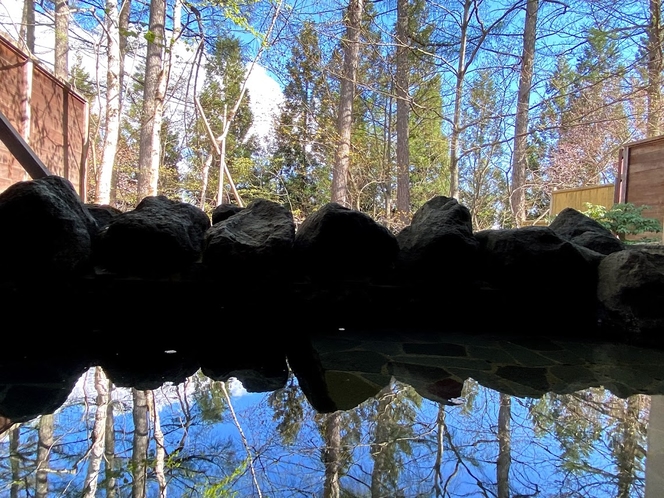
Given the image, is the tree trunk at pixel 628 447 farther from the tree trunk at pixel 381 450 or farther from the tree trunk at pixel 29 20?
the tree trunk at pixel 29 20

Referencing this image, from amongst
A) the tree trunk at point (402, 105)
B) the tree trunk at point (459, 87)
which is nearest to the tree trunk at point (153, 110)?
the tree trunk at point (402, 105)

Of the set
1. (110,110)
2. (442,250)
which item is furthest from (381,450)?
(110,110)

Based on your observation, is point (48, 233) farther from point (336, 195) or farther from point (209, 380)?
point (336, 195)

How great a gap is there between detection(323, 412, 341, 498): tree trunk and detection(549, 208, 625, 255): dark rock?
1.96 meters

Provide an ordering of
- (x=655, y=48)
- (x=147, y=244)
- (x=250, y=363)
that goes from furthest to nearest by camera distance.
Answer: (x=655, y=48) → (x=147, y=244) → (x=250, y=363)

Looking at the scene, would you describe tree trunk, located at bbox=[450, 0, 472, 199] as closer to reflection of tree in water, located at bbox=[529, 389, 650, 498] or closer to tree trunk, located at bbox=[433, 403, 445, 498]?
reflection of tree in water, located at bbox=[529, 389, 650, 498]

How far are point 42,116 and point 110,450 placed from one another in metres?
4.83

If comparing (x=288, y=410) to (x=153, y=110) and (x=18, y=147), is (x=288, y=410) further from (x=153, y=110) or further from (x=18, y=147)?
(x=153, y=110)

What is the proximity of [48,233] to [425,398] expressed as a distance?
5.49 ft

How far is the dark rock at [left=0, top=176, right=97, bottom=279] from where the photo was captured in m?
1.67

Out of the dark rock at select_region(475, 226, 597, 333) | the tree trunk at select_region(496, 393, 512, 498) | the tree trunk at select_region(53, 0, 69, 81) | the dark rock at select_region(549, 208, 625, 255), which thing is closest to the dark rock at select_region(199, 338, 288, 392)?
the tree trunk at select_region(496, 393, 512, 498)

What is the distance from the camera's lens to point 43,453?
0.91 metres

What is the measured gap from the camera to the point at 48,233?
1.72 metres

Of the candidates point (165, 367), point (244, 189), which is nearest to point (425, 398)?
point (165, 367)
